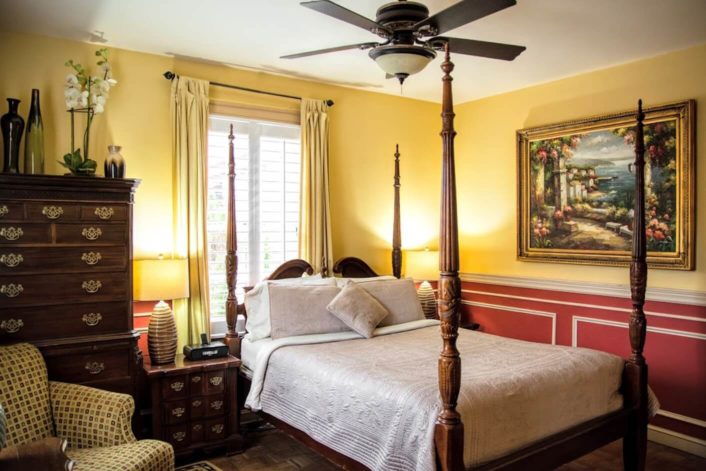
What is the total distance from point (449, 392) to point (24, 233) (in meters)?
2.57

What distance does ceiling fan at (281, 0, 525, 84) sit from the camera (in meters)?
2.60

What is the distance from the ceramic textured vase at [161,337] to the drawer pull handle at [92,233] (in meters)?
0.74

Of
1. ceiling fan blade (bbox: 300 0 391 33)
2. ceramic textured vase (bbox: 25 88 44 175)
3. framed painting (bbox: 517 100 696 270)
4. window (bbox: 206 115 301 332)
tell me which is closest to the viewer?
ceiling fan blade (bbox: 300 0 391 33)

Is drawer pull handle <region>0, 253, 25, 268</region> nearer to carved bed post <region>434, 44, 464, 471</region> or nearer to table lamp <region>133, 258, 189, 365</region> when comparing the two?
table lamp <region>133, 258, 189, 365</region>

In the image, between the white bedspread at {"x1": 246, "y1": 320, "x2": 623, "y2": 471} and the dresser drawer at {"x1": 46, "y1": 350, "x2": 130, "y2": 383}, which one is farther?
the dresser drawer at {"x1": 46, "y1": 350, "x2": 130, "y2": 383}

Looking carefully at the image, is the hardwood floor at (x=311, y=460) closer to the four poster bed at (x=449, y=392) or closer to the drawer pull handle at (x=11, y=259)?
the four poster bed at (x=449, y=392)

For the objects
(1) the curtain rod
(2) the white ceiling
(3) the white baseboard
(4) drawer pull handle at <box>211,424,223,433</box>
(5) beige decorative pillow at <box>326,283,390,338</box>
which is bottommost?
(3) the white baseboard

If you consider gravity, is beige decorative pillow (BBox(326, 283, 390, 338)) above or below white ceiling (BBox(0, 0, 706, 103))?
below

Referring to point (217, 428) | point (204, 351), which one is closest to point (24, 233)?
point (204, 351)

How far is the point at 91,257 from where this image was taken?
3.40 meters

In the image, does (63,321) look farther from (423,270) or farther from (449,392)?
(423,270)

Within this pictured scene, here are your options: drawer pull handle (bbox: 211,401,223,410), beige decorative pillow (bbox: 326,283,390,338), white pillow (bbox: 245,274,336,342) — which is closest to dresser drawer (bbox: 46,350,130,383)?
drawer pull handle (bbox: 211,401,223,410)

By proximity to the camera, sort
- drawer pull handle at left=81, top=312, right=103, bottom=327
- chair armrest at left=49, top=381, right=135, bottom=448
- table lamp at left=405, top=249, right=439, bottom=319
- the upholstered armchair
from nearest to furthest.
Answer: the upholstered armchair < chair armrest at left=49, top=381, right=135, bottom=448 < drawer pull handle at left=81, top=312, right=103, bottom=327 < table lamp at left=405, top=249, right=439, bottom=319

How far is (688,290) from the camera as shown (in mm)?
4094
